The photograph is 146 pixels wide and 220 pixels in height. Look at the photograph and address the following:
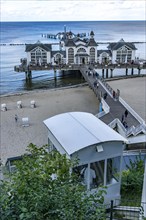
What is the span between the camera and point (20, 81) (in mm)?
45500

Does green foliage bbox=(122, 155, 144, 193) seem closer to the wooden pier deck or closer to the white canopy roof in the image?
the white canopy roof

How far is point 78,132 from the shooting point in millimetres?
8180

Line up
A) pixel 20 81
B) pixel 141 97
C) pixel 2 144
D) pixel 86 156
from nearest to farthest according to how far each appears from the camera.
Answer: pixel 86 156 → pixel 2 144 → pixel 141 97 → pixel 20 81

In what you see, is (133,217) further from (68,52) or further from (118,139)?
(68,52)

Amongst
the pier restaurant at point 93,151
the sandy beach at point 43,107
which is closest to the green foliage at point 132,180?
the pier restaurant at point 93,151

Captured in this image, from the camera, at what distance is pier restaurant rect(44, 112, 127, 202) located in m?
7.52

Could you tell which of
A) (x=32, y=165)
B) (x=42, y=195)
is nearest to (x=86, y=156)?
(x=32, y=165)

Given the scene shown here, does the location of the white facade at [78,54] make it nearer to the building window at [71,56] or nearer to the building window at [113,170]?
the building window at [71,56]

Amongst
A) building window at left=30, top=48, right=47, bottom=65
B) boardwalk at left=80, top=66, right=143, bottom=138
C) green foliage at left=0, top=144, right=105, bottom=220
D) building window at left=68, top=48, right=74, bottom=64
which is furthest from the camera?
building window at left=68, top=48, right=74, bottom=64

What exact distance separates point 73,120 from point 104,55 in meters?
40.2

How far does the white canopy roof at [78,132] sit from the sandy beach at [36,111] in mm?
8404

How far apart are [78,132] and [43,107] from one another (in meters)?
20.6

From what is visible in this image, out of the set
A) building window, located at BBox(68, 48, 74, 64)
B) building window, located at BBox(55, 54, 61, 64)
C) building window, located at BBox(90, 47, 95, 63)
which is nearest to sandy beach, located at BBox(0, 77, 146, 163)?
building window, located at BBox(90, 47, 95, 63)

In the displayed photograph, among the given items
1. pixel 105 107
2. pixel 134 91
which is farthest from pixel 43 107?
pixel 134 91
